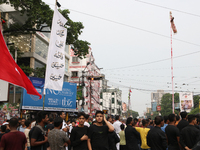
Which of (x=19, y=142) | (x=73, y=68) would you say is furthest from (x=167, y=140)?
(x=73, y=68)

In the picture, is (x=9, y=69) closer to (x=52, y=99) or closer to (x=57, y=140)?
(x=57, y=140)

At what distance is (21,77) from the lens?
6.17 metres

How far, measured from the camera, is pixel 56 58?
1002 cm

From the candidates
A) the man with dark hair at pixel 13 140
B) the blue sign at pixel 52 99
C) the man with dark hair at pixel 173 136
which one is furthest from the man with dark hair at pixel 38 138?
the blue sign at pixel 52 99

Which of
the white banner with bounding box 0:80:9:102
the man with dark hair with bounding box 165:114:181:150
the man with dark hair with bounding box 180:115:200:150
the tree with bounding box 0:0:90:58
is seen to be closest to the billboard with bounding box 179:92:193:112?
the tree with bounding box 0:0:90:58

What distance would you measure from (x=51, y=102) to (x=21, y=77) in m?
16.6

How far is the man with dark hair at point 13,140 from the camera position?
188 inches

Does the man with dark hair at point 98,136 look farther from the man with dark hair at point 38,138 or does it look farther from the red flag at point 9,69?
the red flag at point 9,69

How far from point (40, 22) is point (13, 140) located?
14386mm

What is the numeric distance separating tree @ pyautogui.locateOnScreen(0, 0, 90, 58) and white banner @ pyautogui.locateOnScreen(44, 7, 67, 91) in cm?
666

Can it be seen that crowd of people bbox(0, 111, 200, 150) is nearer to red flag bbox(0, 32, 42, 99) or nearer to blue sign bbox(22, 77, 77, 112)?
red flag bbox(0, 32, 42, 99)

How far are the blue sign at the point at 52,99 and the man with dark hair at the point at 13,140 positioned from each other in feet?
51.6

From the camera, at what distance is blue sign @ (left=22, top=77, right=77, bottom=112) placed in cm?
2042

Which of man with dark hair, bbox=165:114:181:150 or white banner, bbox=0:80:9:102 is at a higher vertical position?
white banner, bbox=0:80:9:102
